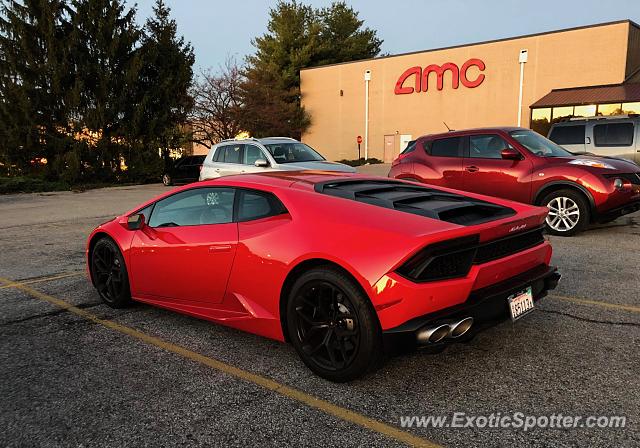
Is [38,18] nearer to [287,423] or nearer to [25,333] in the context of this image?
[25,333]

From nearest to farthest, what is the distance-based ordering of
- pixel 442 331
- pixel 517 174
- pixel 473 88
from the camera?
pixel 442 331, pixel 517 174, pixel 473 88

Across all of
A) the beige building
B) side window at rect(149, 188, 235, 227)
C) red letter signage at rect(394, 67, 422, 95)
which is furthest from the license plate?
red letter signage at rect(394, 67, 422, 95)

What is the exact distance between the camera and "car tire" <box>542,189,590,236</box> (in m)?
7.25

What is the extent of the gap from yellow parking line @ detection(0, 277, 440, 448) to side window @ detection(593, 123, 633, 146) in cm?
1012

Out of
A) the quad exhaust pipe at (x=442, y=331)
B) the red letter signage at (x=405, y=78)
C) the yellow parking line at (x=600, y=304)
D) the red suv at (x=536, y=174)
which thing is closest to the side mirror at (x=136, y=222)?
the quad exhaust pipe at (x=442, y=331)

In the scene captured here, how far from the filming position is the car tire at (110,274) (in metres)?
4.45

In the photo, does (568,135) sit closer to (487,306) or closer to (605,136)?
(605,136)

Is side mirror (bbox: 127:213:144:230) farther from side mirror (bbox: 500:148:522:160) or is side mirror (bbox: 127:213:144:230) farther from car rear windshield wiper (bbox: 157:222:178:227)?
side mirror (bbox: 500:148:522:160)

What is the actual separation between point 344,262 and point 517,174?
5.91 m

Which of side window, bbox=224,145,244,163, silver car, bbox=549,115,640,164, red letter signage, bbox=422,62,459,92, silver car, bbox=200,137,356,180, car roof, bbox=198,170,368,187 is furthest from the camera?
red letter signage, bbox=422,62,459,92

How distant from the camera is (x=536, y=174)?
7555 millimetres

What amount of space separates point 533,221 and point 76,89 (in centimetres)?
2510

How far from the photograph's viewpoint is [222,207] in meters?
3.74

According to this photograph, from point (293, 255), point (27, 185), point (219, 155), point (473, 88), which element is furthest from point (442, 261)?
point (473, 88)
